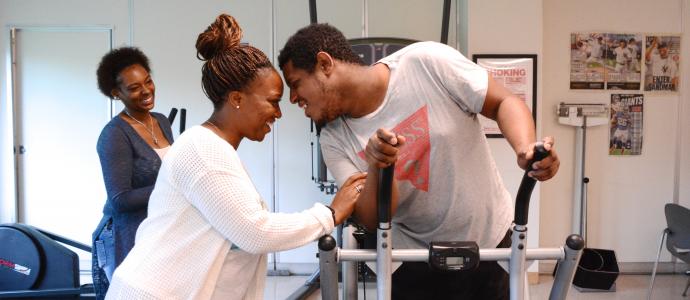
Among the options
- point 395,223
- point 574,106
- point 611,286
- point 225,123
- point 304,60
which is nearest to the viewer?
point 225,123

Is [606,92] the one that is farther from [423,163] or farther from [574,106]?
[423,163]

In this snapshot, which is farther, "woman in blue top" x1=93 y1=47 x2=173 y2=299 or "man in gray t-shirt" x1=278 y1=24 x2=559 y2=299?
"woman in blue top" x1=93 y1=47 x2=173 y2=299

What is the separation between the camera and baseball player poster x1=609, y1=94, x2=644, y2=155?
422 cm

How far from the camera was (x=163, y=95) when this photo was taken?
430 centimetres

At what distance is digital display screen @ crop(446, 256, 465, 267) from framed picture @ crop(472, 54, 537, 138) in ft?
9.19

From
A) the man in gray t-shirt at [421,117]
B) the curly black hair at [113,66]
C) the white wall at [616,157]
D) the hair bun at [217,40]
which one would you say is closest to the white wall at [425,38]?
the white wall at [616,157]

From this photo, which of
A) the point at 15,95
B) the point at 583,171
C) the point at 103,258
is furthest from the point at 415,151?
the point at 15,95

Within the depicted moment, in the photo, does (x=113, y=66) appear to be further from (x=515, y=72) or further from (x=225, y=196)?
(x=515, y=72)

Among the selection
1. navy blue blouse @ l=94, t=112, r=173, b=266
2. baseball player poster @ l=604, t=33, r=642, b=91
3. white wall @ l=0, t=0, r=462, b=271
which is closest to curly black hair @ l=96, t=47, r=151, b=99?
navy blue blouse @ l=94, t=112, r=173, b=266

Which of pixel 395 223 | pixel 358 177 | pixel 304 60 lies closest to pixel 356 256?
pixel 358 177

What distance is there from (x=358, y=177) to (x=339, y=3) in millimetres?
3065

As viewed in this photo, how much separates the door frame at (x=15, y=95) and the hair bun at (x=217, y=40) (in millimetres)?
3520

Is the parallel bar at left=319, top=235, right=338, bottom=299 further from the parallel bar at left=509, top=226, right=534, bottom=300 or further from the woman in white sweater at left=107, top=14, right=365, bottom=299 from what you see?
the parallel bar at left=509, top=226, right=534, bottom=300

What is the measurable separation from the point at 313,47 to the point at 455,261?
0.66 metres
